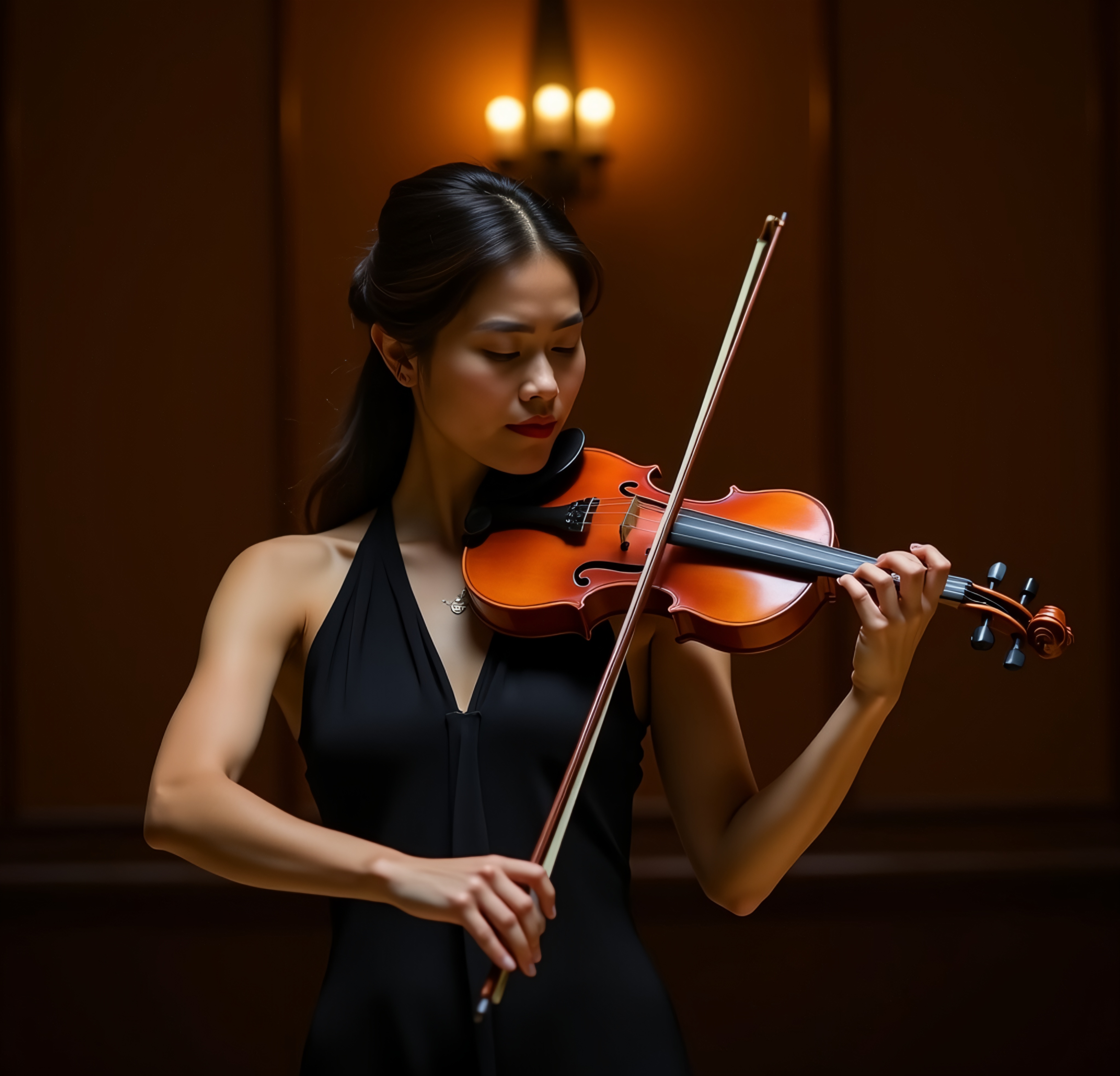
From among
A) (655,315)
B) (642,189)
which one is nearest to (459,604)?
(655,315)

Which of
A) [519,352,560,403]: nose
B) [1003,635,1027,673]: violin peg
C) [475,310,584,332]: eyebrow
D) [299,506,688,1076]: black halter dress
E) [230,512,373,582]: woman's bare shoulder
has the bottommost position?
[299,506,688,1076]: black halter dress

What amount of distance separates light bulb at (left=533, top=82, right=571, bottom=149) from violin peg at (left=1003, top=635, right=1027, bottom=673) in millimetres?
1527

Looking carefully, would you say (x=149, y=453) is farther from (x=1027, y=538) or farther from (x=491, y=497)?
(x=1027, y=538)

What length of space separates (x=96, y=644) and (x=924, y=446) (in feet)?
5.19

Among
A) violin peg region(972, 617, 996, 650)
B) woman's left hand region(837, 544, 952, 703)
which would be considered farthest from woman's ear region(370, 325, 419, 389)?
violin peg region(972, 617, 996, 650)

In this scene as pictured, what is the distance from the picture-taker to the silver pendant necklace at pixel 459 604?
1175 mm

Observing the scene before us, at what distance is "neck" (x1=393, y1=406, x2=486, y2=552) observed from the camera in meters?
1.24

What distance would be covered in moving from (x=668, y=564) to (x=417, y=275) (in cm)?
35

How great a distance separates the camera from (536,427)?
113 centimetres

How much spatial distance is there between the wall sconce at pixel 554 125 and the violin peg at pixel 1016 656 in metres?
1.48

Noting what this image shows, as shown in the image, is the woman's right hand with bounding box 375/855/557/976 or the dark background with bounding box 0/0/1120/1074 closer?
the woman's right hand with bounding box 375/855/557/976

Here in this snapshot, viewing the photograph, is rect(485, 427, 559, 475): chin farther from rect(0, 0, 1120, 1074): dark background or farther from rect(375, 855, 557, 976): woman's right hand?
rect(0, 0, 1120, 1074): dark background

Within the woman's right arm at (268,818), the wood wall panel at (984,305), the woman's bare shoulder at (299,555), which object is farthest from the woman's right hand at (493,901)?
the wood wall panel at (984,305)

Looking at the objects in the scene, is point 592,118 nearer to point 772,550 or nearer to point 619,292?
point 619,292
